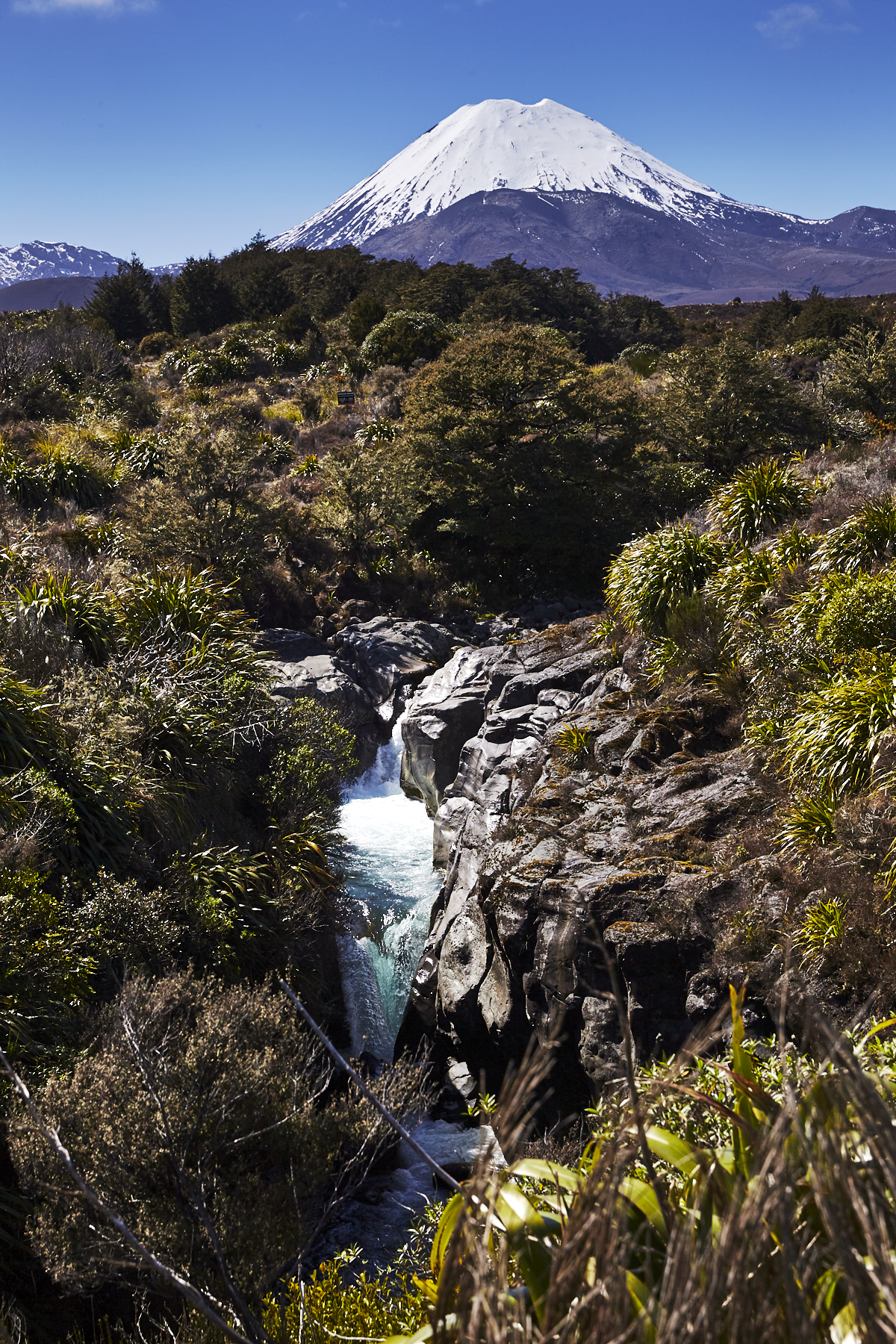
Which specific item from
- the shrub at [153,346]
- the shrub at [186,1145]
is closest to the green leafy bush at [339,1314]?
the shrub at [186,1145]

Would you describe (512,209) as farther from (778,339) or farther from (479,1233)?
(479,1233)

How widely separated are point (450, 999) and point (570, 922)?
6.62ft

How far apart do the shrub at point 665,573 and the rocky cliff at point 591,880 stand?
2.06 ft

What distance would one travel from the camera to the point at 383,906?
9.91m

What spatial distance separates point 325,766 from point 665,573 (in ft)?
17.8

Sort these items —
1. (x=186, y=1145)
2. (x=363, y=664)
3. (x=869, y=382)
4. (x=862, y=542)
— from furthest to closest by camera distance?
(x=869, y=382) < (x=363, y=664) < (x=862, y=542) < (x=186, y=1145)

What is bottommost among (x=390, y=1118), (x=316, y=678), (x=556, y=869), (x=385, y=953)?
(x=385, y=953)

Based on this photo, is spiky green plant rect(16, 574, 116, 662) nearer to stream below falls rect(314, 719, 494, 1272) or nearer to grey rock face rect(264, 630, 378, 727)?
grey rock face rect(264, 630, 378, 727)

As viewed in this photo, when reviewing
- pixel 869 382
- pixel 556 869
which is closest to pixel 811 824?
pixel 556 869

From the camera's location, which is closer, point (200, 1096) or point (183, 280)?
point (200, 1096)

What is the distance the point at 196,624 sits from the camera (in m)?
10.7

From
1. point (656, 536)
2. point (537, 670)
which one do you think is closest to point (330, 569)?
point (537, 670)

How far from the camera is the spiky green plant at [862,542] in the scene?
28.5 ft

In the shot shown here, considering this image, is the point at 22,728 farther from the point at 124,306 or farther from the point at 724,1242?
the point at 124,306
